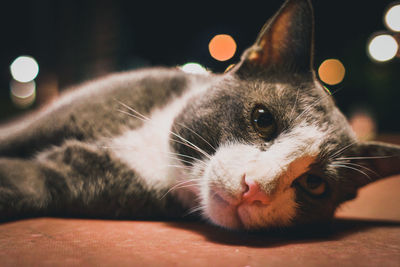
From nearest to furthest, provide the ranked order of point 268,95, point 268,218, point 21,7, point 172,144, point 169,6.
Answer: point 268,218
point 268,95
point 172,144
point 169,6
point 21,7

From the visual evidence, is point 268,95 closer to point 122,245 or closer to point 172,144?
point 172,144

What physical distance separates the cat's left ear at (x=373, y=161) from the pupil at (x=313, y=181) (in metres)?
0.15

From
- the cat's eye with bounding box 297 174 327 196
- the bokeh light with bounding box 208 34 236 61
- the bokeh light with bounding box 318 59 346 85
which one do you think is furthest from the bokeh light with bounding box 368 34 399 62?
the cat's eye with bounding box 297 174 327 196

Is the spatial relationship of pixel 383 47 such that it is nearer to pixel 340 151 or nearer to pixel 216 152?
pixel 340 151

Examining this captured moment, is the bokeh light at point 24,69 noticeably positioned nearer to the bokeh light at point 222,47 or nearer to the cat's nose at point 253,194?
the bokeh light at point 222,47

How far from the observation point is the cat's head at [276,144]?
89 cm

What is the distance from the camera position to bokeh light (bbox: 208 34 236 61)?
3066 mm

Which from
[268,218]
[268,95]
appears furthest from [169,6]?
[268,218]

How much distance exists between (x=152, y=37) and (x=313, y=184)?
9.73ft

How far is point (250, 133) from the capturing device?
0.97 m

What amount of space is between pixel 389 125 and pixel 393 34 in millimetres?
2301

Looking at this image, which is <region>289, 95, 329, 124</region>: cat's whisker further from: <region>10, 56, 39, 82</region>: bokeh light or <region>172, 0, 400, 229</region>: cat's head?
<region>10, 56, 39, 82</region>: bokeh light

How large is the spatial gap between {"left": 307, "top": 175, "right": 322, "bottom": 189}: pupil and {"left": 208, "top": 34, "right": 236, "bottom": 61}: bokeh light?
6.92 ft

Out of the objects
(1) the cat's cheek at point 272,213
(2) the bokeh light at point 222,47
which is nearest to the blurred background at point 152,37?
→ (2) the bokeh light at point 222,47
